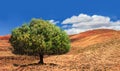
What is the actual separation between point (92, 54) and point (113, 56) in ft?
16.0

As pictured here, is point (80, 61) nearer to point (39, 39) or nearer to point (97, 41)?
point (39, 39)

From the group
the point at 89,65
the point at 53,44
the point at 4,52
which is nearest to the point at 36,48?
the point at 53,44

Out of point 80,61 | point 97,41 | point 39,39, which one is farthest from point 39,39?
point 97,41

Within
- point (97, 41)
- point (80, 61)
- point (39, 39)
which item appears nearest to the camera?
point (39, 39)

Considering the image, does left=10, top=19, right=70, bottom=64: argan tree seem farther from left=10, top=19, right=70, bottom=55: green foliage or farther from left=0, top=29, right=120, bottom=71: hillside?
left=0, top=29, right=120, bottom=71: hillside

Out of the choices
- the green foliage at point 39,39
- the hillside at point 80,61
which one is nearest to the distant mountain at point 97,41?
the hillside at point 80,61

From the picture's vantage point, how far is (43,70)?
59.2 m

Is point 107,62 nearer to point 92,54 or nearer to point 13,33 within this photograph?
point 92,54

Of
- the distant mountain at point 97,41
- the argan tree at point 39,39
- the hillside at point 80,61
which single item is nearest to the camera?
the hillside at point 80,61

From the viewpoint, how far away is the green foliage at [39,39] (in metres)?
62.3

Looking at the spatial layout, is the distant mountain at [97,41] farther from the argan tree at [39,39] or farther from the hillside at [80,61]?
the argan tree at [39,39]

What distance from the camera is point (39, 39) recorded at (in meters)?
62.2

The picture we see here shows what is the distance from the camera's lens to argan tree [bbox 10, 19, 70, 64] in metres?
62.3

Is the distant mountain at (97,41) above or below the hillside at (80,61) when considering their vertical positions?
above
